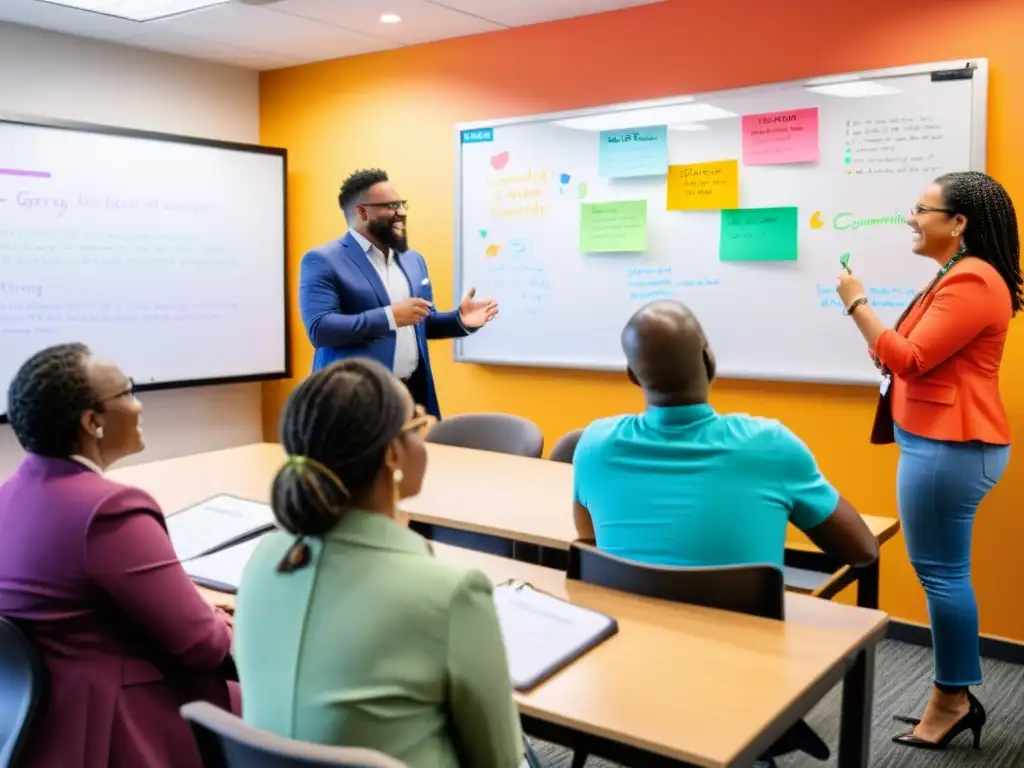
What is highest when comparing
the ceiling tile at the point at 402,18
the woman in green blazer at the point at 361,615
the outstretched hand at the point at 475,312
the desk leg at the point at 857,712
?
the ceiling tile at the point at 402,18

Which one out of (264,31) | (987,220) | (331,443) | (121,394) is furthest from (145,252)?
(331,443)

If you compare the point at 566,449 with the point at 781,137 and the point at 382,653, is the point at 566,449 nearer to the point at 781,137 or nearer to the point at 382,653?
the point at 781,137

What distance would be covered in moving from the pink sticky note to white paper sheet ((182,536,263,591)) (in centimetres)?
253

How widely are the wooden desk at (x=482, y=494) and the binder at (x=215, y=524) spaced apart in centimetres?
17

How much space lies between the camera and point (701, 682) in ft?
4.96

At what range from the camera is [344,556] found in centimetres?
118

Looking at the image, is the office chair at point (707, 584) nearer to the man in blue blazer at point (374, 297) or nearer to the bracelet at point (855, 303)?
the bracelet at point (855, 303)

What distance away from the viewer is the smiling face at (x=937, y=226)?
9.22 feet

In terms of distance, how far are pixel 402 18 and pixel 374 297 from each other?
4.77 feet

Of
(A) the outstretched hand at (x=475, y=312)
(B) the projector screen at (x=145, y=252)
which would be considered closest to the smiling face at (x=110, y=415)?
(A) the outstretched hand at (x=475, y=312)

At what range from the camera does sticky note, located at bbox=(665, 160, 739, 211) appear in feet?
12.8

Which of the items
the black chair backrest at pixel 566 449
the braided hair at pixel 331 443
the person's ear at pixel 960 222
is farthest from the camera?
the black chair backrest at pixel 566 449

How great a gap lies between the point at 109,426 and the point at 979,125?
9.65 feet

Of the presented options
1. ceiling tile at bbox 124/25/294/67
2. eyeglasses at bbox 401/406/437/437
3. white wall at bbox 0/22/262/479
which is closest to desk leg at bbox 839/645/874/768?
eyeglasses at bbox 401/406/437/437
